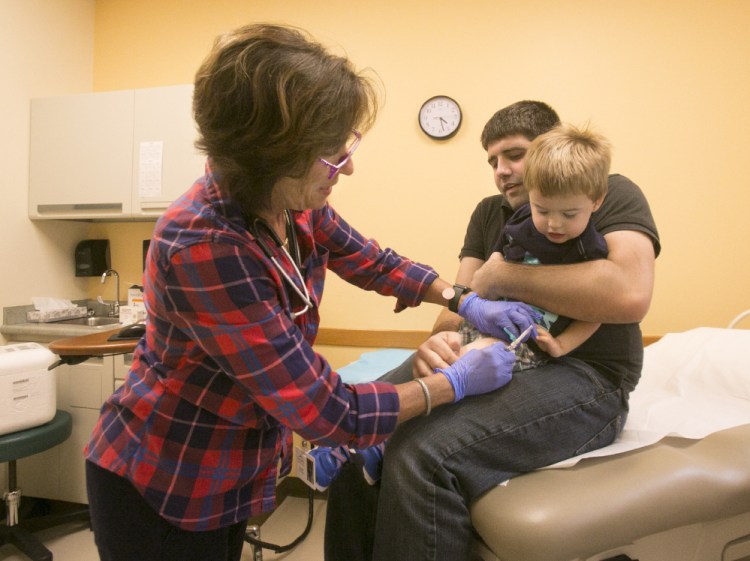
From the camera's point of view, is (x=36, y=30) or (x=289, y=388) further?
(x=36, y=30)

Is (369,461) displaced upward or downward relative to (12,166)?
downward

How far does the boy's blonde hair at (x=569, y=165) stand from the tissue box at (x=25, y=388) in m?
2.13

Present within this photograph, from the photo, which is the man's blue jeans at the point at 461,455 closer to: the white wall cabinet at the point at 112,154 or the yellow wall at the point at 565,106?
the yellow wall at the point at 565,106

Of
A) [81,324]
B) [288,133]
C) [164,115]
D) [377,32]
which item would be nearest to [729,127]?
[377,32]

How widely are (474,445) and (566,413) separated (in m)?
0.25

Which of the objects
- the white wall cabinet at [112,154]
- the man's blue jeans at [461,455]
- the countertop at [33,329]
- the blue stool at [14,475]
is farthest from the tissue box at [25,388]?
the man's blue jeans at [461,455]

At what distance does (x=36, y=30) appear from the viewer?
2.70 meters

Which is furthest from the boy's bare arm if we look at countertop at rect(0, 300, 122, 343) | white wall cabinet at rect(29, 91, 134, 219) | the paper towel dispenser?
the paper towel dispenser

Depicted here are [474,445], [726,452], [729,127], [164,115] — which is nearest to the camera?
[474,445]

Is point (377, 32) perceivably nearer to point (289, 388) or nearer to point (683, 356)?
point (683, 356)

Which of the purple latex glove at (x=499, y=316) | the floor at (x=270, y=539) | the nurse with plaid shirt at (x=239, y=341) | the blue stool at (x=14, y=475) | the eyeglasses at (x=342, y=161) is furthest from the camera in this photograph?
the floor at (x=270, y=539)

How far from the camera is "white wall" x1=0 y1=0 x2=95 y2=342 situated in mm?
2576

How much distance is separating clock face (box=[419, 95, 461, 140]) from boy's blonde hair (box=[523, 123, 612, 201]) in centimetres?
139

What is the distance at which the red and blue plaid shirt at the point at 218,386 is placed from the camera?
0.75 meters
